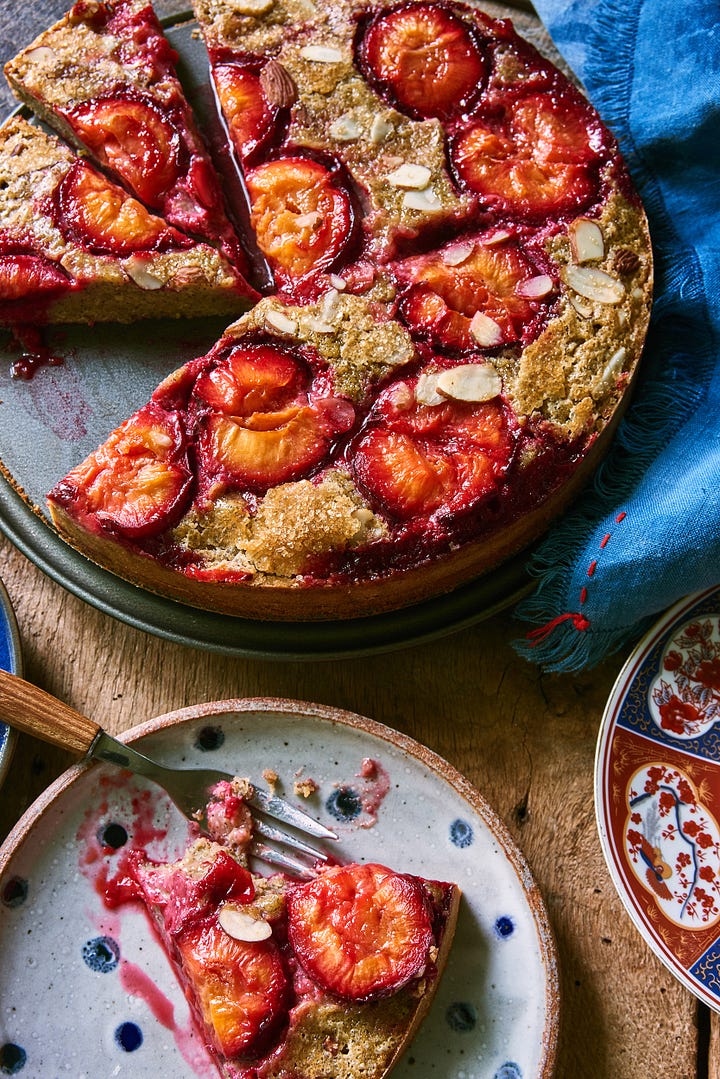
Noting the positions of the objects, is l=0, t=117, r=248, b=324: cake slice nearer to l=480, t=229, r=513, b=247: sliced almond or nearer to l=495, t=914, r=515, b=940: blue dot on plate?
l=480, t=229, r=513, b=247: sliced almond

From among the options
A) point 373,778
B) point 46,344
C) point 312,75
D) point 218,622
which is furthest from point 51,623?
point 312,75

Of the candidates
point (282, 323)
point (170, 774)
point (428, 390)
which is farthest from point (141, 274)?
point (170, 774)

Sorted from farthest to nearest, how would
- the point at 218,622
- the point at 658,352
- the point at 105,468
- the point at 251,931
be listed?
1. the point at 658,352
2. the point at 218,622
3. the point at 105,468
4. the point at 251,931

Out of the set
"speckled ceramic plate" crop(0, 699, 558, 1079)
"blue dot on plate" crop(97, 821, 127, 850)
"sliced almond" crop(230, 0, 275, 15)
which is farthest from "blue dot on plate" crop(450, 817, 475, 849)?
"sliced almond" crop(230, 0, 275, 15)

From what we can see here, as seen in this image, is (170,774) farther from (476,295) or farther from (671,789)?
(476,295)

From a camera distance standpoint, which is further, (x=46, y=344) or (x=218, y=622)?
(x=46, y=344)

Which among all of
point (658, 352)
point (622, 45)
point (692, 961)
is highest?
point (622, 45)

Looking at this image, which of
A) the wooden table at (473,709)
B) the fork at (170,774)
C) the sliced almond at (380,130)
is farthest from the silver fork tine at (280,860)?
the sliced almond at (380,130)

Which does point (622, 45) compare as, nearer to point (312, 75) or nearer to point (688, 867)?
point (312, 75)
